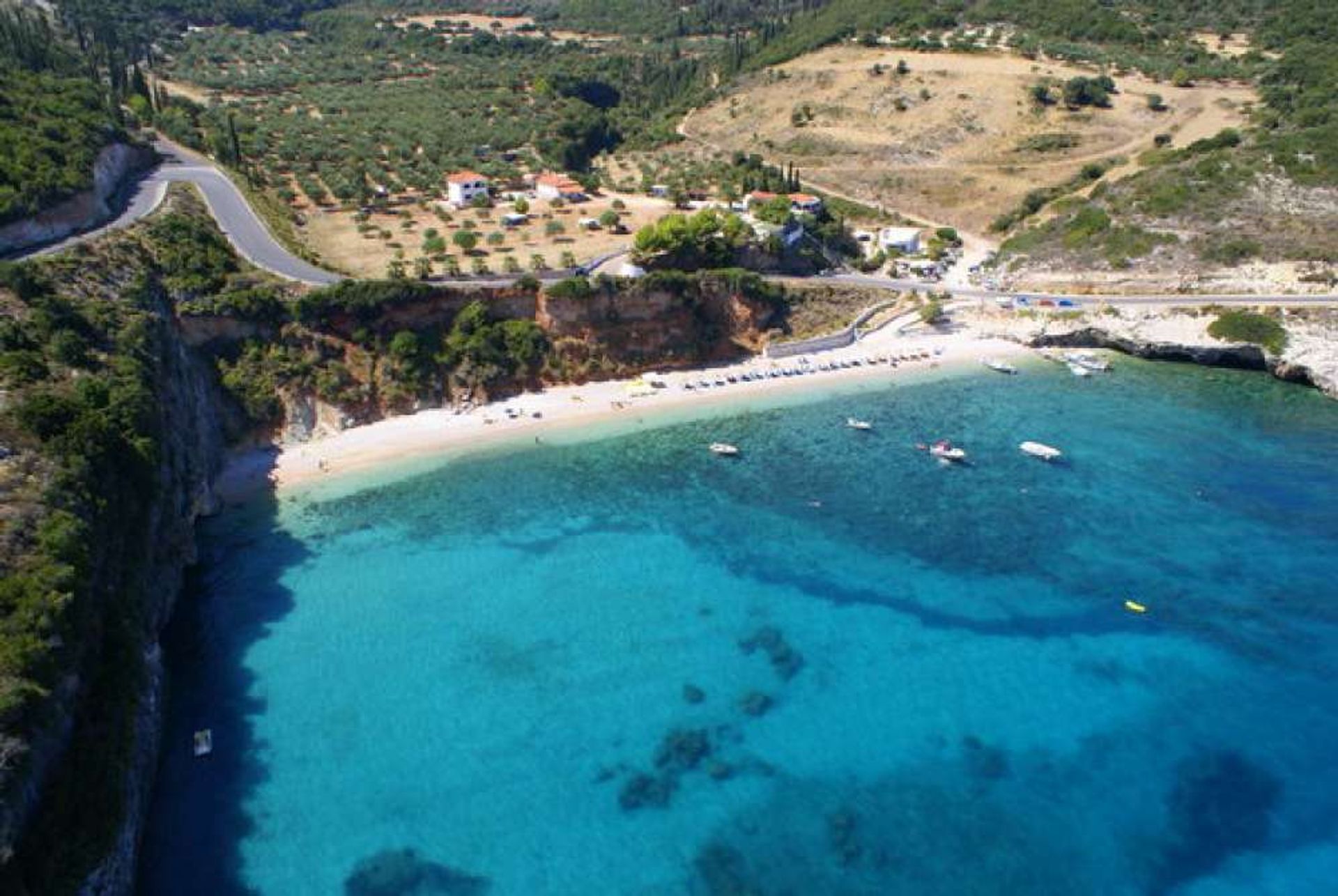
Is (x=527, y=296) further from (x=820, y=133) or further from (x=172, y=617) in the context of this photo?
(x=820, y=133)

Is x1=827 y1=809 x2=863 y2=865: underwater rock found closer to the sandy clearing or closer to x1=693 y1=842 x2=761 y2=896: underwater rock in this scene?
x1=693 y1=842 x2=761 y2=896: underwater rock

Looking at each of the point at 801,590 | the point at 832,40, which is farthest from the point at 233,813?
the point at 832,40

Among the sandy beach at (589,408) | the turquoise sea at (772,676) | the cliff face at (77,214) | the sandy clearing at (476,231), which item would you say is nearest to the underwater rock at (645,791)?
the turquoise sea at (772,676)

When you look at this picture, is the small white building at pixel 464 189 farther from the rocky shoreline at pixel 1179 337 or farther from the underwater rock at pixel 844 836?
the underwater rock at pixel 844 836

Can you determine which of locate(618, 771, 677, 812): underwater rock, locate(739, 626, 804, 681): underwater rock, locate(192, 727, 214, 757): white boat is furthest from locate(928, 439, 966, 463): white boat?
locate(192, 727, 214, 757): white boat

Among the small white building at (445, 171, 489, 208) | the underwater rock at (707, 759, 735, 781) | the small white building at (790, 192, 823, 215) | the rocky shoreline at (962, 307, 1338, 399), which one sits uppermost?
the small white building at (445, 171, 489, 208)
